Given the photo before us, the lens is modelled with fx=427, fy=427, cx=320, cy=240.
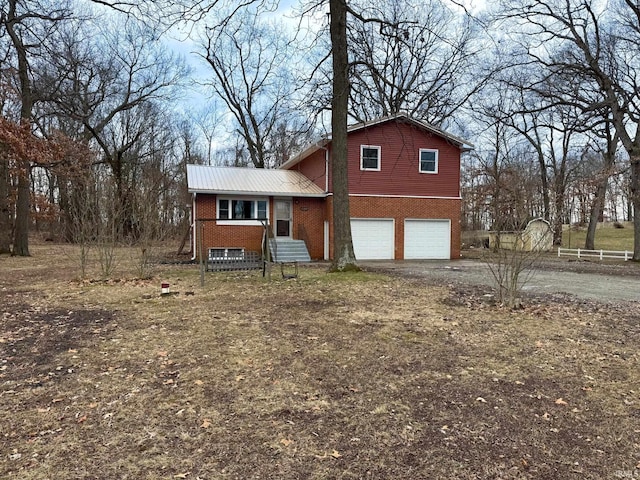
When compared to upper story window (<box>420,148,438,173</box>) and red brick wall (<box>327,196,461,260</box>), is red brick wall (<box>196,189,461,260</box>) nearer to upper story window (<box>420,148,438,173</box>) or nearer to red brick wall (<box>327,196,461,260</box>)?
red brick wall (<box>327,196,461,260</box>)

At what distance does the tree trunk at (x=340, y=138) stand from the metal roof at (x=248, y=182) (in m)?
6.22

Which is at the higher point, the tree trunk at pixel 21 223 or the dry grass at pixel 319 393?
the tree trunk at pixel 21 223

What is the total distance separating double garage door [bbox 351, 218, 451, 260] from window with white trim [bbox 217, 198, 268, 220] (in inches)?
150

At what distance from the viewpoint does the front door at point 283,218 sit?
17906mm

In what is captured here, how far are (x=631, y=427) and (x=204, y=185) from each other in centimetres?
1537

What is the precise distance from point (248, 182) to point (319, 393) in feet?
48.4

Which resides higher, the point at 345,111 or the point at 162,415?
the point at 345,111

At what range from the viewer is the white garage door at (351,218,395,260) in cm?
1756

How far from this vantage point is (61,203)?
2939 centimetres

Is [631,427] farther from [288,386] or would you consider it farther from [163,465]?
[163,465]

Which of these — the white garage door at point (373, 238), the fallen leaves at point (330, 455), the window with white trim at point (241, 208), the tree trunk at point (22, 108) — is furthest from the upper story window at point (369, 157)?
the fallen leaves at point (330, 455)

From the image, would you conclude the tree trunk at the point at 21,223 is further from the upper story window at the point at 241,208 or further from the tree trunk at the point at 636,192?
the tree trunk at the point at 636,192

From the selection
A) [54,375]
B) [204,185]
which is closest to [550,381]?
[54,375]

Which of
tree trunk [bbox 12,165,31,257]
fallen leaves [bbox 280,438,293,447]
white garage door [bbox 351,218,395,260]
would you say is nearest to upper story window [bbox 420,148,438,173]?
white garage door [bbox 351,218,395,260]
